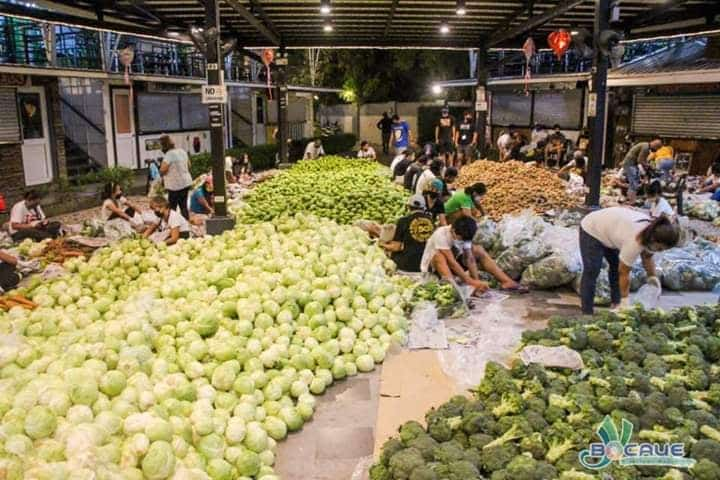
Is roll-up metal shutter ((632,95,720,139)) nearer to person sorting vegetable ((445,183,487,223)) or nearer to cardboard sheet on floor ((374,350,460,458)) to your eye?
person sorting vegetable ((445,183,487,223))

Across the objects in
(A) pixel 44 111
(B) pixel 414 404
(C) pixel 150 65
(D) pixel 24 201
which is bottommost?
(B) pixel 414 404

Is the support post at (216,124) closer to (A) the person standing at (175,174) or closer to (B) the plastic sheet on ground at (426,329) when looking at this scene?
(A) the person standing at (175,174)

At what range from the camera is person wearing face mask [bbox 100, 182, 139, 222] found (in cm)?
984

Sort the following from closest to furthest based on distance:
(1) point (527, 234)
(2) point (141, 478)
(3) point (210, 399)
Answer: (2) point (141, 478), (3) point (210, 399), (1) point (527, 234)

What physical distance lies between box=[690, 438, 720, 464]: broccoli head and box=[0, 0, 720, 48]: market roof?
7999 mm

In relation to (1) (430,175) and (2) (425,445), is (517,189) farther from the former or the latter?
(2) (425,445)

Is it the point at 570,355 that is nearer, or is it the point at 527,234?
the point at 570,355

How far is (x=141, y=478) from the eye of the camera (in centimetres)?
310

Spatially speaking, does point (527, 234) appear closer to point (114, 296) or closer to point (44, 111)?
point (114, 296)

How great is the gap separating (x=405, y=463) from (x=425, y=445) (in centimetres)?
22

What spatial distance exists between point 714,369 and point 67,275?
20.5 ft

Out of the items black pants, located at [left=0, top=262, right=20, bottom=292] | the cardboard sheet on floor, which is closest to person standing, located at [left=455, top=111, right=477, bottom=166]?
black pants, located at [left=0, top=262, right=20, bottom=292]

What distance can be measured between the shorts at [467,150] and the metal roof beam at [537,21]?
338 centimetres

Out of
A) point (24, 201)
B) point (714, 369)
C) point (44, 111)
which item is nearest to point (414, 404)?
point (714, 369)
